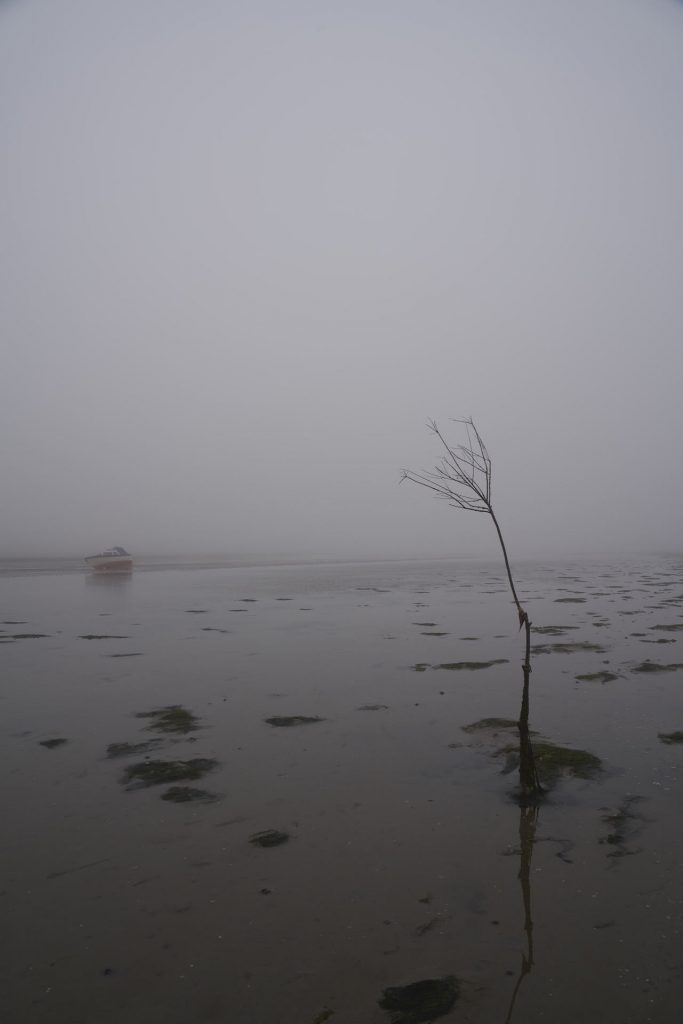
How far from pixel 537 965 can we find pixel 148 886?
9.43ft

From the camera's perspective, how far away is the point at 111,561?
144 feet

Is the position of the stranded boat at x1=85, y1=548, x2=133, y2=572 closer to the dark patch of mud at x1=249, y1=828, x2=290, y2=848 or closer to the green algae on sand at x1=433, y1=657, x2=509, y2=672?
the green algae on sand at x1=433, y1=657, x2=509, y2=672

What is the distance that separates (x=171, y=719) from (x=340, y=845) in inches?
169

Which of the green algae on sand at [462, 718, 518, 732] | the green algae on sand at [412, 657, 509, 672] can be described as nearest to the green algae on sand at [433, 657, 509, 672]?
the green algae on sand at [412, 657, 509, 672]

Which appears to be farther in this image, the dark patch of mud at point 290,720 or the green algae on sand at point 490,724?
the dark patch of mud at point 290,720

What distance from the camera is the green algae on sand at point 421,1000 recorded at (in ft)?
10.8

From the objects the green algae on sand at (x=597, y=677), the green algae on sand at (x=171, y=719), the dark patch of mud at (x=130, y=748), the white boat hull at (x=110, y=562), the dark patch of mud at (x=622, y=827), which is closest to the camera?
the dark patch of mud at (x=622, y=827)

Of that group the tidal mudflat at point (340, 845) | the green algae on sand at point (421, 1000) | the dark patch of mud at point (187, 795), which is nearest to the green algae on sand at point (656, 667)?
the tidal mudflat at point (340, 845)

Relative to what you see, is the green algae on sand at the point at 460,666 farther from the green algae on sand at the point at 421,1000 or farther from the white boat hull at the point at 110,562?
the white boat hull at the point at 110,562

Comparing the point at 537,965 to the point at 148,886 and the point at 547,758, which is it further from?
the point at 547,758

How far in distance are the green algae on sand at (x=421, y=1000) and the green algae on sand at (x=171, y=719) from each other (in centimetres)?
524

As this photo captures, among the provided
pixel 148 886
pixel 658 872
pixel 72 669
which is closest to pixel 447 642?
pixel 72 669

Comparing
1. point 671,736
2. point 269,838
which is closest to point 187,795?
point 269,838

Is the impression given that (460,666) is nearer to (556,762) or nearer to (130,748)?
(556,762)
